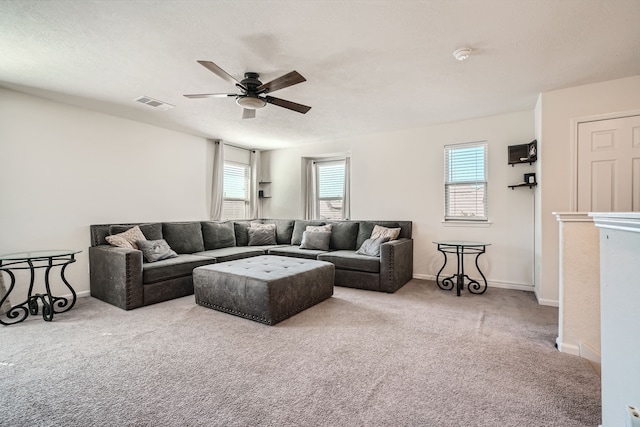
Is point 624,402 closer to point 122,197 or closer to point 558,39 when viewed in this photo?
point 558,39

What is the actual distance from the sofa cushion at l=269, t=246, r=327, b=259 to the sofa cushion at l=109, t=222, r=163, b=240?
5.81ft

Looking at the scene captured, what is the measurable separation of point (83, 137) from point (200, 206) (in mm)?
2024

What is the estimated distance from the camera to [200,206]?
536cm

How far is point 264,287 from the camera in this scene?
2.74 meters

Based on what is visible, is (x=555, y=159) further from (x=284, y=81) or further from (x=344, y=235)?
(x=284, y=81)

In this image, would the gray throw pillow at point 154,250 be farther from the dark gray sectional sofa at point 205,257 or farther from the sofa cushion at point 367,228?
the sofa cushion at point 367,228

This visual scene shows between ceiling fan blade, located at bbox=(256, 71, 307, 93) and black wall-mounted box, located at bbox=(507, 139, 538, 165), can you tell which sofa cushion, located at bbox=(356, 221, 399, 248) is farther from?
ceiling fan blade, located at bbox=(256, 71, 307, 93)

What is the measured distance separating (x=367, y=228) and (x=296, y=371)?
3.21 metres

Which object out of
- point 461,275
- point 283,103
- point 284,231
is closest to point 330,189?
point 284,231

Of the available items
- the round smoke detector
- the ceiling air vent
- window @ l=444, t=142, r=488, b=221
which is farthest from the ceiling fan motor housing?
window @ l=444, t=142, r=488, b=221

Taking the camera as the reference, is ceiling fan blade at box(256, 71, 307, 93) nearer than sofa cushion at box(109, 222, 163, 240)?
Yes

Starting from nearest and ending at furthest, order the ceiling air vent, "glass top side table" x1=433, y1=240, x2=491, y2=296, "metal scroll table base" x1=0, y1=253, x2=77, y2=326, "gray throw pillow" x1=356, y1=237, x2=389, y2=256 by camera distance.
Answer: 1. "metal scroll table base" x1=0, y1=253, x2=77, y2=326
2. the ceiling air vent
3. "glass top side table" x1=433, y1=240, x2=491, y2=296
4. "gray throw pillow" x1=356, y1=237, x2=389, y2=256

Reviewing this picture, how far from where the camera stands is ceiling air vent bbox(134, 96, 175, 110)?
3443 millimetres

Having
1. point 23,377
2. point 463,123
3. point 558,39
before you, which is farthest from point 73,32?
→ point 463,123
